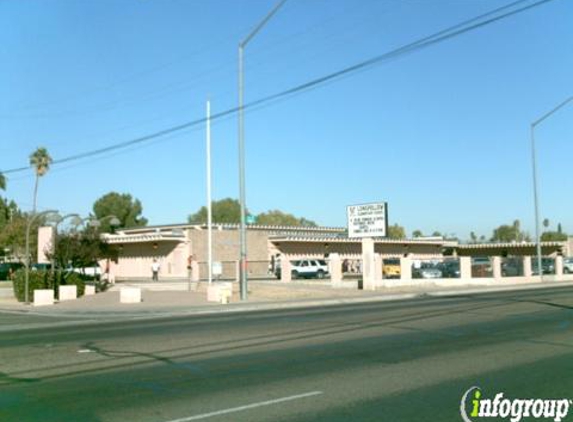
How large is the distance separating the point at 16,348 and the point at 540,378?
10631 millimetres

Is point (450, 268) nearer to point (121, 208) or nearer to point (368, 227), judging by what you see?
point (368, 227)

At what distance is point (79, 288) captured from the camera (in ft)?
121

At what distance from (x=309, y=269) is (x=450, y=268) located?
1307cm

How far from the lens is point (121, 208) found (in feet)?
316

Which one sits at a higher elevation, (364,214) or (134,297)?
(364,214)

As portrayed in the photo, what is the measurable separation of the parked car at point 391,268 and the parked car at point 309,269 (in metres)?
9.19

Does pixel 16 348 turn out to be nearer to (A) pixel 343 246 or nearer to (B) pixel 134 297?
(B) pixel 134 297

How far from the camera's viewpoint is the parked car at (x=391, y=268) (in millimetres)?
45031

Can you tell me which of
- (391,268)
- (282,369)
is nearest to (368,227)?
(391,268)

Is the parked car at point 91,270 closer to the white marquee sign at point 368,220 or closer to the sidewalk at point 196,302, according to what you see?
the sidewalk at point 196,302

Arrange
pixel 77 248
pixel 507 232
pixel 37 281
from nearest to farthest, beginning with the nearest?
pixel 37 281
pixel 77 248
pixel 507 232

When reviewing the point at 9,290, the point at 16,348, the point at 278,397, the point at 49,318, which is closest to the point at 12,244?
the point at 9,290

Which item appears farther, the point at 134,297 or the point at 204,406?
the point at 134,297

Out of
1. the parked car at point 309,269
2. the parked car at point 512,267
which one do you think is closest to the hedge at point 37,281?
the parked car at point 309,269
